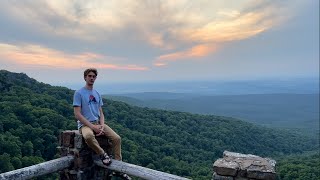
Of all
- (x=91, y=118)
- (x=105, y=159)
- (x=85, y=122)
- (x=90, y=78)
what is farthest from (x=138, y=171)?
(x=90, y=78)

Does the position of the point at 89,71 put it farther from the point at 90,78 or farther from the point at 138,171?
the point at 138,171

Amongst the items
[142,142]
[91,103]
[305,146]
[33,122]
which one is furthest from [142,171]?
[305,146]

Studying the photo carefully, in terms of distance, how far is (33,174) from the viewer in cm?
412

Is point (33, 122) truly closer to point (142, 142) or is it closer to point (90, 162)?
point (142, 142)

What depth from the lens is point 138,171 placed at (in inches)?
166

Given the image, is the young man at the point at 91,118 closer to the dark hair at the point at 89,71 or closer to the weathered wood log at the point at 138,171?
the dark hair at the point at 89,71

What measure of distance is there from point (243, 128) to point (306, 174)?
130 feet

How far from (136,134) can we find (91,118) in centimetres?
3594

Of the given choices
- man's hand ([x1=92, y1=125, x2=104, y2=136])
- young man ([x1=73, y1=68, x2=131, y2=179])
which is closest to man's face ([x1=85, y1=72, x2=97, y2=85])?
young man ([x1=73, y1=68, x2=131, y2=179])

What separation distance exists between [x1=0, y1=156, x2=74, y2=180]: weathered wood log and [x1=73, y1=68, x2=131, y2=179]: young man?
1.42 ft

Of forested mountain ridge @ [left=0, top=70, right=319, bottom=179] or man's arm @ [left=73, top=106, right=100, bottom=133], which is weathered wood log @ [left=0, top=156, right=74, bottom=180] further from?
forested mountain ridge @ [left=0, top=70, right=319, bottom=179]

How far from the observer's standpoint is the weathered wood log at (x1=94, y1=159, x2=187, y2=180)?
152 inches

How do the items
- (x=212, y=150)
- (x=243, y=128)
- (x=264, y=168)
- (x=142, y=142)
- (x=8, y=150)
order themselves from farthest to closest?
(x=243, y=128), (x=212, y=150), (x=142, y=142), (x=8, y=150), (x=264, y=168)

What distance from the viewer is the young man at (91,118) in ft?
15.4
